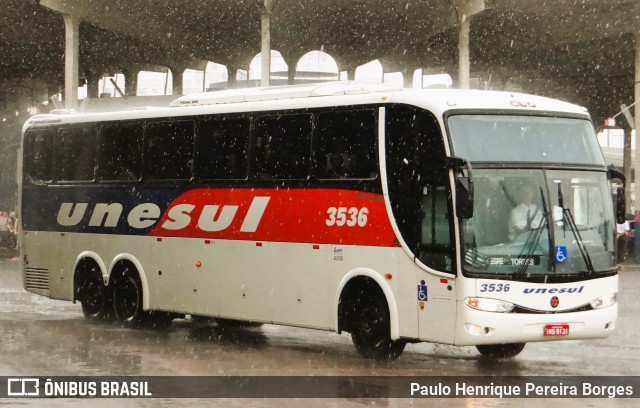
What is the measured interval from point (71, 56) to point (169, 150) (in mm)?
29845

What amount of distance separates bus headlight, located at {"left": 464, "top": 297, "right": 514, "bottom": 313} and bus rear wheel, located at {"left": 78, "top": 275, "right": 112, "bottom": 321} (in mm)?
Result: 7754

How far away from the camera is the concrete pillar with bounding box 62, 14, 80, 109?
1817 inches

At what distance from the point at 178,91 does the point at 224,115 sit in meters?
52.6

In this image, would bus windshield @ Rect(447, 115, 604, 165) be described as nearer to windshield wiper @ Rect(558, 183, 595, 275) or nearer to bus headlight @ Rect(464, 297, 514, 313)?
windshield wiper @ Rect(558, 183, 595, 275)

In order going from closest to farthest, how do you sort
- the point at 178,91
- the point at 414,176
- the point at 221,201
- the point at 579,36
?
1. the point at 414,176
2. the point at 221,201
3. the point at 579,36
4. the point at 178,91

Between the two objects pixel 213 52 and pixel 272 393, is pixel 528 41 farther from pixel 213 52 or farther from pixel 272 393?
pixel 272 393

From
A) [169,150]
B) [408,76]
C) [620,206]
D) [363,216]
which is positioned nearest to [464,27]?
[408,76]

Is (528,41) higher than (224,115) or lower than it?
higher

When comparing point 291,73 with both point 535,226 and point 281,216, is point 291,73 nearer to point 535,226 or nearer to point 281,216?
point 281,216

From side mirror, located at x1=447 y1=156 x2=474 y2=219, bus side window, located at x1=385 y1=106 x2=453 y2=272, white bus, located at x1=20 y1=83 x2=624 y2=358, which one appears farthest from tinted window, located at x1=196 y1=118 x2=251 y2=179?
side mirror, located at x1=447 y1=156 x2=474 y2=219

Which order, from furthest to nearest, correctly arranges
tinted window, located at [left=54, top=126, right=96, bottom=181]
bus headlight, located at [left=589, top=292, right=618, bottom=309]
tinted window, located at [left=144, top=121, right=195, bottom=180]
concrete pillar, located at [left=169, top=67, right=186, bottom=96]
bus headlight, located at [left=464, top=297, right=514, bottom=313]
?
1. concrete pillar, located at [left=169, top=67, right=186, bottom=96]
2. tinted window, located at [left=54, top=126, right=96, bottom=181]
3. tinted window, located at [left=144, top=121, right=195, bottom=180]
4. bus headlight, located at [left=589, top=292, right=618, bottom=309]
5. bus headlight, located at [left=464, top=297, right=514, bottom=313]

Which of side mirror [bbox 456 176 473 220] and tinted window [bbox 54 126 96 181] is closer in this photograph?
side mirror [bbox 456 176 473 220]

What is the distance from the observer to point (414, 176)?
14.1 m

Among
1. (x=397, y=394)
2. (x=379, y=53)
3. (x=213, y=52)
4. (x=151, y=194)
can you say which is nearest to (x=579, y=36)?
(x=379, y=53)
